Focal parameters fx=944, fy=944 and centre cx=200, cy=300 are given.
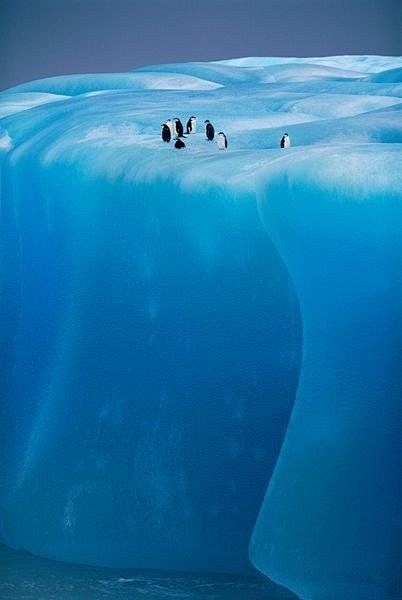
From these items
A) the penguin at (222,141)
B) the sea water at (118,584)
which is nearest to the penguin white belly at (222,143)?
the penguin at (222,141)

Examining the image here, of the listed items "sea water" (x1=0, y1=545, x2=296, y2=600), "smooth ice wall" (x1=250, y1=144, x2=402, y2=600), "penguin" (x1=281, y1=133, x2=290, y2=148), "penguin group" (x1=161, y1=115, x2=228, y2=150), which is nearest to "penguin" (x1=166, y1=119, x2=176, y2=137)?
"penguin group" (x1=161, y1=115, x2=228, y2=150)

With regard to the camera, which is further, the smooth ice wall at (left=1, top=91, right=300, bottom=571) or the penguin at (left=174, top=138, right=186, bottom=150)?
the penguin at (left=174, top=138, right=186, bottom=150)

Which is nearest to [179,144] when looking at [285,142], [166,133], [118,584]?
[166,133]

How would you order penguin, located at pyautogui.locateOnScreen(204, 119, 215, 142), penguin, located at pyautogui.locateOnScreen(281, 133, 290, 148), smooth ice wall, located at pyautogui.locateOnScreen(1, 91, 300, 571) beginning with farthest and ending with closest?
penguin, located at pyautogui.locateOnScreen(204, 119, 215, 142)
penguin, located at pyautogui.locateOnScreen(281, 133, 290, 148)
smooth ice wall, located at pyautogui.locateOnScreen(1, 91, 300, 571)

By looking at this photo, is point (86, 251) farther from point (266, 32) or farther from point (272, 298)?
point (266, 32)

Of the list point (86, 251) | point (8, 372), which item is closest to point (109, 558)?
point (8, 372)

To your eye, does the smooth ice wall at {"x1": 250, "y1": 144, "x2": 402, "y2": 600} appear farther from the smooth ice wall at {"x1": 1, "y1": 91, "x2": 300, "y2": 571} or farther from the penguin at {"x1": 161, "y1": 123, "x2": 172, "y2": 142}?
the penguin at {"x1": 161, "y1": 123, "x2": 172, "y2": 142}

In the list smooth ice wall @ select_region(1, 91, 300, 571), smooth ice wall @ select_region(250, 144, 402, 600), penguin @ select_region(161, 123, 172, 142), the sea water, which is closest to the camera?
smooth ice wall @ select_region(250, 144, 402, 600)
